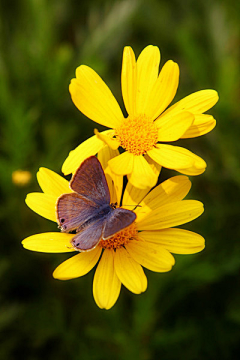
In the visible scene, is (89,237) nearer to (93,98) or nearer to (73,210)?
(73,210)

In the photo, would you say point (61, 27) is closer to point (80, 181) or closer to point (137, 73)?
point (137, 73)

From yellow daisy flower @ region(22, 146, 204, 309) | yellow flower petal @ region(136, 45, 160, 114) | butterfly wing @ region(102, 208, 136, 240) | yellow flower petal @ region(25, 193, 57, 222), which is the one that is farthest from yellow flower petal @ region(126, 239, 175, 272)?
yellow flower petal @ region(136, 45, 160, 114)

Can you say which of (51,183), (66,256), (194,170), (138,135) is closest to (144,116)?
→ (138,135)

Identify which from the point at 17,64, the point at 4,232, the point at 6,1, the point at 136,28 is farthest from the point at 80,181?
A: the point at 6,1

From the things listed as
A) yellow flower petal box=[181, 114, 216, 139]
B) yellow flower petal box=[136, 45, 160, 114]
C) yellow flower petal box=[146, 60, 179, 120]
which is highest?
yellow flower petal box=[136, 45, 160, 114]

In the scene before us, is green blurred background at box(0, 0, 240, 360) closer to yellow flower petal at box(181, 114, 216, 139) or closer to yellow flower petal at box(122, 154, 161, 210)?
yellow flower petal at box(122, 154, 161, 210)

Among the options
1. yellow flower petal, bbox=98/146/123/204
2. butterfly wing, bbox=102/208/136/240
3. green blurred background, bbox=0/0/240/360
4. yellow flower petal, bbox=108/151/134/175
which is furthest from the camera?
green blurred background, bbox=0/0/240/360
